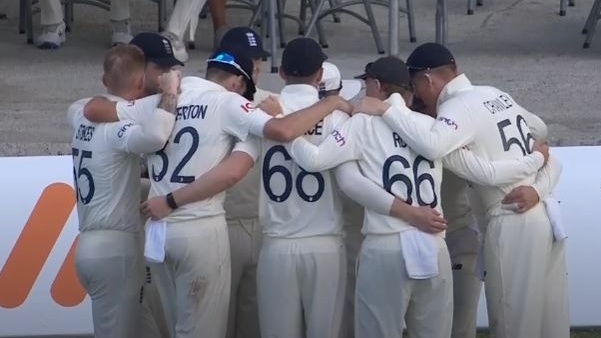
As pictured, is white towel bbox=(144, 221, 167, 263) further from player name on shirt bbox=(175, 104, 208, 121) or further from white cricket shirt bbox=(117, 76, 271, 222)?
player name on shirt bbox=(175, 104, 208, 121)

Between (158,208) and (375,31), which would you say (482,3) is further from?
(158,208)

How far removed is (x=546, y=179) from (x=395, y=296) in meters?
0.87

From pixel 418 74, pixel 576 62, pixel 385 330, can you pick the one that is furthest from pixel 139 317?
pixel 576 62

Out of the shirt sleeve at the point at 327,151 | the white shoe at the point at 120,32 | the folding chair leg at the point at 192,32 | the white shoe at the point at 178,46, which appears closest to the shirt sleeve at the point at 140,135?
the shirt sleeve at the point at 327,151

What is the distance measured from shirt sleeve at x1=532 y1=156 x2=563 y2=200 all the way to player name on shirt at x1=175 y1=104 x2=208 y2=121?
1362 mm

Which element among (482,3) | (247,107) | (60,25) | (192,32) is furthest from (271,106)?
(482,3)

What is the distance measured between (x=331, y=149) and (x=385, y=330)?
0.73 metres

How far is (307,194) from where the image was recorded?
5172 millimetres

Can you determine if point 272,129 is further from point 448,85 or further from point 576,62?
point 576,62

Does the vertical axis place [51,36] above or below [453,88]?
below

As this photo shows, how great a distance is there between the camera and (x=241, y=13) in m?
11.4

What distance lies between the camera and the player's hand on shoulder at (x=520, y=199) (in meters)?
5.38

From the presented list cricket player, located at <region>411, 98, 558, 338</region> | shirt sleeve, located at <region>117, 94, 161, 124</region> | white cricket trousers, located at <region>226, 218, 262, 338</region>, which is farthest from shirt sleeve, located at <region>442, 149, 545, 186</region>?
shirt sleeve, located at <region>117, 94, 161, 124</region>

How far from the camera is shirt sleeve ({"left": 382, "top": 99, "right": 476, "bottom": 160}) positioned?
199 inches
